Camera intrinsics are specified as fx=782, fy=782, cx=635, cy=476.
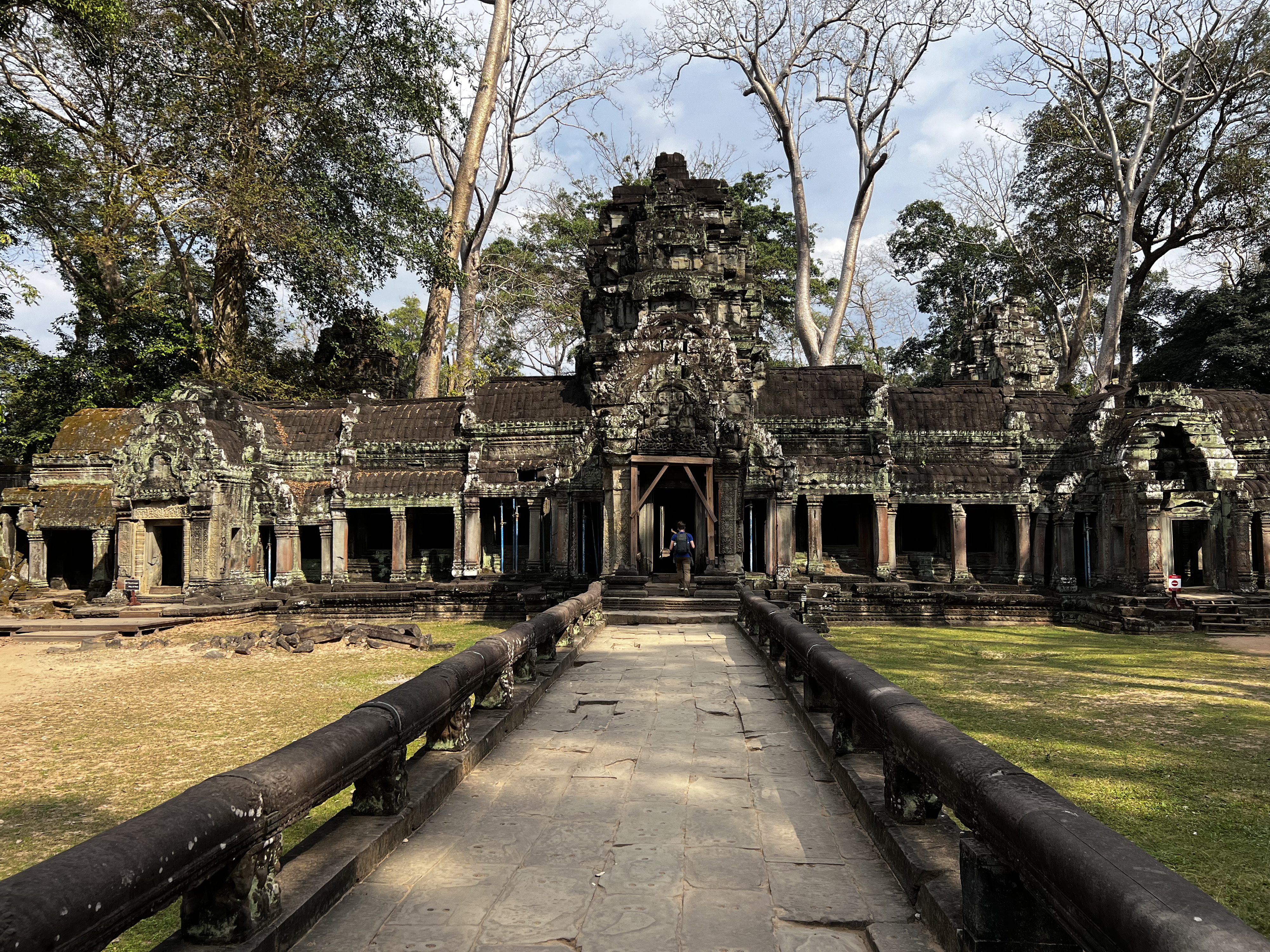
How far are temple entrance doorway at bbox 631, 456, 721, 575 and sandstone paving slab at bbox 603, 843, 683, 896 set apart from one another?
12240 mm

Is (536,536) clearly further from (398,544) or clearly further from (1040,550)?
(1040,550)

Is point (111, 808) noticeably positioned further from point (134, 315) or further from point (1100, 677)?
point (134, 315)

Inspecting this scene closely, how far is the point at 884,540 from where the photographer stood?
1992 centimetres

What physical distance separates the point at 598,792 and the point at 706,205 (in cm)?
2201

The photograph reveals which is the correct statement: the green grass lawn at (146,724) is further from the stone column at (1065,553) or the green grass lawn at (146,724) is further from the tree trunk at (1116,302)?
the tree trunk at (1116,302)

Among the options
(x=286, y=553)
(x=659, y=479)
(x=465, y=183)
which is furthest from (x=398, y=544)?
(x=465, y=183)

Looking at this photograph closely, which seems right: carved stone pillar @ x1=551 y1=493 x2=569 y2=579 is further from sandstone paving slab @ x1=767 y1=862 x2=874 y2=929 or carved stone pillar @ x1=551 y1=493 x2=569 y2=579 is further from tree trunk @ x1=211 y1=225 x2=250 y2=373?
sandstone paving slab @ x1=767 y1=862 x2=874 y2=929

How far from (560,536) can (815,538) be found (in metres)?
6.53

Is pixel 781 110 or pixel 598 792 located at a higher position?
pixel 781 110

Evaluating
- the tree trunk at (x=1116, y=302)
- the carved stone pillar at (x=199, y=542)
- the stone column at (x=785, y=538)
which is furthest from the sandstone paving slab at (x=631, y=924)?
the tree trunk at (x=1116, y=302)

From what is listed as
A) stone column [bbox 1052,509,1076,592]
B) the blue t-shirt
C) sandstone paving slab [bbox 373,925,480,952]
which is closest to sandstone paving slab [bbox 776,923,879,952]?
sandstone paving slab [bbox 373,925,480,952]

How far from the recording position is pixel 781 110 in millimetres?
31188

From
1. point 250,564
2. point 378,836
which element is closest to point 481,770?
point 378,836

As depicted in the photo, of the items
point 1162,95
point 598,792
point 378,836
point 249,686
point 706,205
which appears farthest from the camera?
point 1162,95
